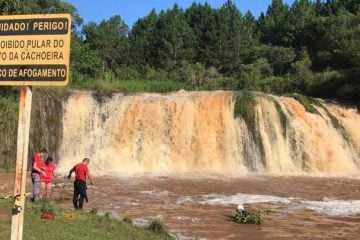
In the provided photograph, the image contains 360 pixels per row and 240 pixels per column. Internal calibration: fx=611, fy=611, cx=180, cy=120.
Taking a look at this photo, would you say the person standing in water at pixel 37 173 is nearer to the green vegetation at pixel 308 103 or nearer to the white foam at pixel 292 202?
the white foam at pixel 292 202

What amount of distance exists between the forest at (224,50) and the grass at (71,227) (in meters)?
17.7

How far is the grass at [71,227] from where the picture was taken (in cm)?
847

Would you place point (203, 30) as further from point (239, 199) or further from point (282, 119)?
point (239, 199)

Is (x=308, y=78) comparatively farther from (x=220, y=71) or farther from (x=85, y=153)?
(x=220, y=71)

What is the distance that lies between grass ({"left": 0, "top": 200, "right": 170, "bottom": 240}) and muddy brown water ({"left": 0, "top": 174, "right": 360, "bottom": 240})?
6.90 ft

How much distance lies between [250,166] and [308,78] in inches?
505

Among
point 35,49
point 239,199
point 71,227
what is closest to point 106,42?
point 239,199

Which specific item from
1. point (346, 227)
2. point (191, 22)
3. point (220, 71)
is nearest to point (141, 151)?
point (346, 227)

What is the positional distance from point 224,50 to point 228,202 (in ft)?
132

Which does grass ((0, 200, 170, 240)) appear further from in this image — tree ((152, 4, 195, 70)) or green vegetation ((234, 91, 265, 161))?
tree ((152, 4, 195, 70))

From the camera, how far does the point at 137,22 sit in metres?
67.4

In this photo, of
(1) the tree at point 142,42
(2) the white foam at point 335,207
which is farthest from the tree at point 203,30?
(2) the white foam at point 335,207

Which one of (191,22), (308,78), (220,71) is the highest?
(191,22)

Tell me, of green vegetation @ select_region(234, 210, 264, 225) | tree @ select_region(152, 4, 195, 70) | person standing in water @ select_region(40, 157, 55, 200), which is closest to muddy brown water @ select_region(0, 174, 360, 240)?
green vegetation @ select_region(234, 210, 264, 225)
